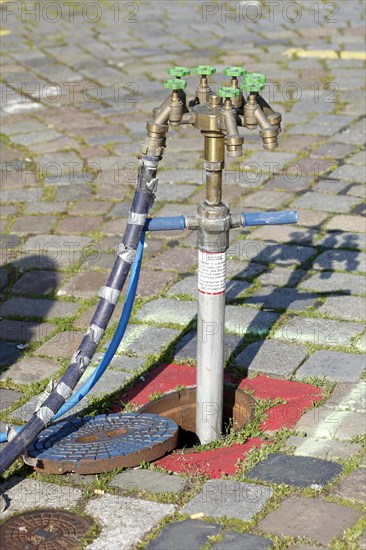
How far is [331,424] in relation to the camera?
4750mm

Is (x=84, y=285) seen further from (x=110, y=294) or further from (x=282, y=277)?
(x=110, y=294)

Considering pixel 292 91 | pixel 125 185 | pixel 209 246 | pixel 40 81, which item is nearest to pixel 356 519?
pixel 209 246

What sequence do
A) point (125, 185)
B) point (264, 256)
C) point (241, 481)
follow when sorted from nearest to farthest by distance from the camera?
point (241, 481)
point (264, 256)
point (125, 185)

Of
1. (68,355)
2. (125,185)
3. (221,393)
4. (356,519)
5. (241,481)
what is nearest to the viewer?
(356,519)

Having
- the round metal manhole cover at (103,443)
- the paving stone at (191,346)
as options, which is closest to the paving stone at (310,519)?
the round metal manhole cover at (103,443)

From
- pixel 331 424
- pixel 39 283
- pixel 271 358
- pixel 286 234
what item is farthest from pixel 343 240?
pixel 331 424

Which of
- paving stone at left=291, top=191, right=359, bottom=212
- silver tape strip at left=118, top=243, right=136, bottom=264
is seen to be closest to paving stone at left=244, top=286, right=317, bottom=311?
paving stone at left=291, top=191, right=359, bottom=212

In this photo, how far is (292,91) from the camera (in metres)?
9.91

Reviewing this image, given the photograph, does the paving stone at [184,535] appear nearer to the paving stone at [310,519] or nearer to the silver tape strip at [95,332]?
the paving stone at [310,519]

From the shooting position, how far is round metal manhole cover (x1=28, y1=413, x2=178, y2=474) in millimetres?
4391

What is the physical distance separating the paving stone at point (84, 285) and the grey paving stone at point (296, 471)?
2.04 m

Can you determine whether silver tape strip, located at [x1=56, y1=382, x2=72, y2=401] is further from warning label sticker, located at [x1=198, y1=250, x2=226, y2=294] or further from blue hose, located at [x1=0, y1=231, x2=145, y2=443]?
warning label sticker, located at [x1=198, y1=250, x2=226, y2=294]

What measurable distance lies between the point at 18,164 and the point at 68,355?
125 inches

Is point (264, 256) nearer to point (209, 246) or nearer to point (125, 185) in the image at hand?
point (125, 185)
